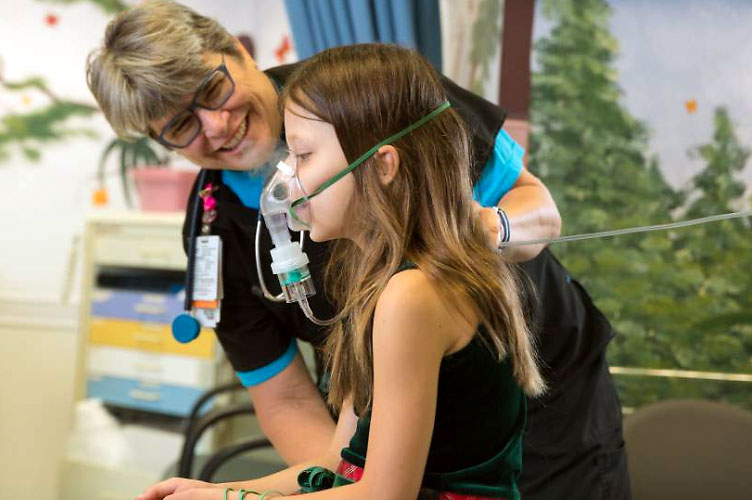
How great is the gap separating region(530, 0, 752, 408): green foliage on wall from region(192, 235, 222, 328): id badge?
140cm

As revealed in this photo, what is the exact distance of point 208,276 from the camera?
142 centimetres

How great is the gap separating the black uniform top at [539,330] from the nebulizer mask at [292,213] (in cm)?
21

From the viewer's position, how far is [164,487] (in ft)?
3.14

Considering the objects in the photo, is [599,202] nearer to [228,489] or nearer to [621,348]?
[621,348]

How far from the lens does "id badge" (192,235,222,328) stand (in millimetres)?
1407

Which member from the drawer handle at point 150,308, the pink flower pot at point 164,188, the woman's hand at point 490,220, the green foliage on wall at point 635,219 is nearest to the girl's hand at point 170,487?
the woman's hand at point 490,220

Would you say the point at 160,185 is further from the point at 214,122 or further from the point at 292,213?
the point at 292,213

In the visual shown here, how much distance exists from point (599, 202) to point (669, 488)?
0.93 meters

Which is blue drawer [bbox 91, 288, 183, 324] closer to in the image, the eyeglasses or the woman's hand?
the eyeglasses

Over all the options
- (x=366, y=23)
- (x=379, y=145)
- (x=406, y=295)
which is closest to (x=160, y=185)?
(x=366, y=23)

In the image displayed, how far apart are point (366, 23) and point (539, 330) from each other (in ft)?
3.80

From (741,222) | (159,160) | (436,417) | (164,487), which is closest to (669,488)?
(741,222)

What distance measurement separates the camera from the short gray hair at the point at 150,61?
130cm

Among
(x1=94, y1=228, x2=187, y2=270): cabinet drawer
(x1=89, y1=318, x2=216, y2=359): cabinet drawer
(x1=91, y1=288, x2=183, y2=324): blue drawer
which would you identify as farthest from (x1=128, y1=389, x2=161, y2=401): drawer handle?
(x1=94, y1=228, x2=187, y2=270): cabinet drawer
